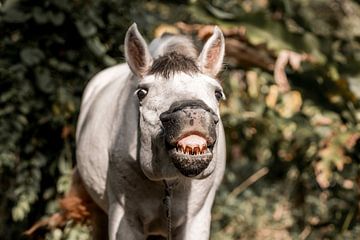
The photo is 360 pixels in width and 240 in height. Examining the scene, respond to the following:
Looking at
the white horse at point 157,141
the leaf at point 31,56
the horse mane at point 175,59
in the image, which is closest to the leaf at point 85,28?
the leaf at point 31,56

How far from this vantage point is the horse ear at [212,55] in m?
3.75

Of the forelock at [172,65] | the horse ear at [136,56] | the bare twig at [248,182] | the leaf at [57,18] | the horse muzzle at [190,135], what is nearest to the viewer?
the horse muzzle at [190,135]

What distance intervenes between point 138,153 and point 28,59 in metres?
2.45

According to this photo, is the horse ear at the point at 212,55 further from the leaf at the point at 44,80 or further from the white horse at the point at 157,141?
the leaf at the point at 44,80

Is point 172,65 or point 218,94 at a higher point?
point 172,65

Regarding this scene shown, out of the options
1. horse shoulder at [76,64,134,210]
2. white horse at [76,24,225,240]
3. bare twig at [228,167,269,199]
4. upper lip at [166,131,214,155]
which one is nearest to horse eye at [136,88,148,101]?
white horse at [76,24,225,240]

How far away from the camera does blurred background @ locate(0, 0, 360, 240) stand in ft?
20.3

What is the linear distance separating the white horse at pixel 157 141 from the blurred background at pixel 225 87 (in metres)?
1.17

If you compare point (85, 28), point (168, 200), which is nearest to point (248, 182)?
point (85, 28)

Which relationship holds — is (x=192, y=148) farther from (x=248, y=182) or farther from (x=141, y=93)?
(x=248, y=182)

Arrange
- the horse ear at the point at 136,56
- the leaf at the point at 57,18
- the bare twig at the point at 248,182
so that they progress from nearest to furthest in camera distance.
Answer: the horse ear at the point at 136,56
the leaf at the point at 57,18
the bare twig at the point at 248,182

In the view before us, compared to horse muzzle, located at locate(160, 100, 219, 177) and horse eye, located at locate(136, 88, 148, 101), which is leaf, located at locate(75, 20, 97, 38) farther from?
horse muzzle, located at locate(160, 100, 219, 177)

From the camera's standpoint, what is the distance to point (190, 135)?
3264 mm

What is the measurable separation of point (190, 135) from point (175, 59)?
481 mm
